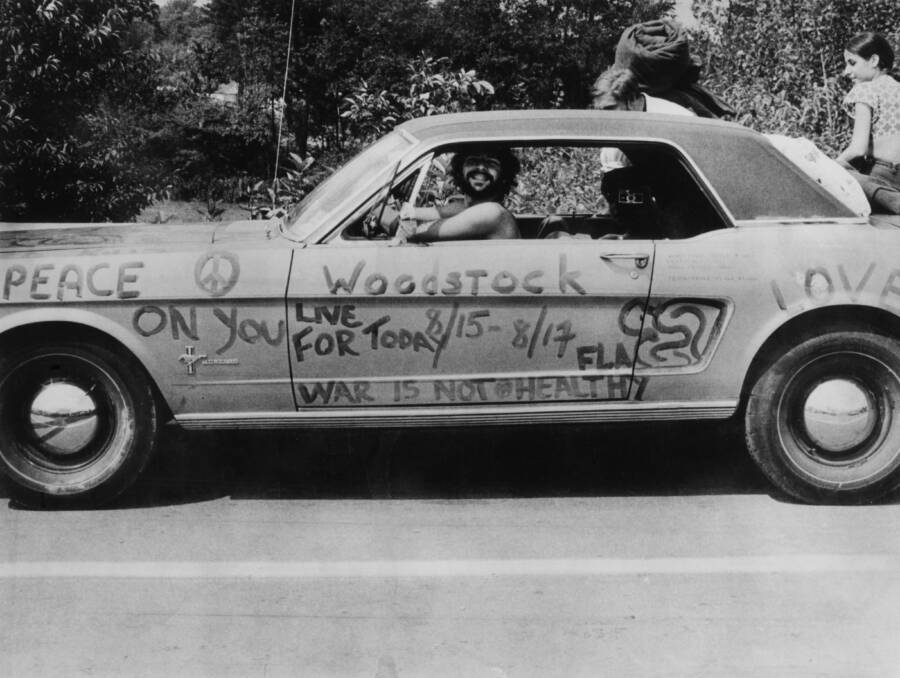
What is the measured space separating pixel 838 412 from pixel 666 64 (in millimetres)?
2279

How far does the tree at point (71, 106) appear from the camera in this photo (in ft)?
31.9

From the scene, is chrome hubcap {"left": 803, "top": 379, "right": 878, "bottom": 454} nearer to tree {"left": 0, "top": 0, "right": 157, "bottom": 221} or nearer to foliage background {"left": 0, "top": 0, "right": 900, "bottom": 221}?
foliage background {"left": 0, "top": 0, "right": 900, "bottom": 221}

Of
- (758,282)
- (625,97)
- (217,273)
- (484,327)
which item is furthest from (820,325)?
(217,273)

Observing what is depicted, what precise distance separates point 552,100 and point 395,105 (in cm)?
6287

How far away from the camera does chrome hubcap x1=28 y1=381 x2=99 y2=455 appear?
188 inches

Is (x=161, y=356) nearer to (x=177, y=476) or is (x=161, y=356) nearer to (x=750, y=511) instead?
(x=177, y=476)

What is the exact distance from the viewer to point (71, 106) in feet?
33.7

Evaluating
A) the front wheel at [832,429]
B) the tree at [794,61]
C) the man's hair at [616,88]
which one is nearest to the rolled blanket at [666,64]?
the man's hair at [616,88]

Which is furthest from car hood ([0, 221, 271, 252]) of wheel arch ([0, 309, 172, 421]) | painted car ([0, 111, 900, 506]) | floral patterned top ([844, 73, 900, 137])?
floral patterned top ([844, 73, 900, 137])

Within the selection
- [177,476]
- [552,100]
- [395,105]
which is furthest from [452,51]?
[177,476]

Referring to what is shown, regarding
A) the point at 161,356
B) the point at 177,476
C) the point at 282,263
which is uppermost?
the point at 282,263

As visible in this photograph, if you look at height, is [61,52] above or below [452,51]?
above

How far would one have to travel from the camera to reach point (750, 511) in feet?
16.1

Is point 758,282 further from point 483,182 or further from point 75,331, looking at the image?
point 75,331
